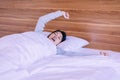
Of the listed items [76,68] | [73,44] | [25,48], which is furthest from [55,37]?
[76,68]

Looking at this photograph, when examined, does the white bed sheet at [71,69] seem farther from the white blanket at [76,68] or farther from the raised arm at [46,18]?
the raised arm at [46,18]

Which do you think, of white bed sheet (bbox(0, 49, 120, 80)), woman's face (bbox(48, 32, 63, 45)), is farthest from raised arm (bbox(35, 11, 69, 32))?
white bed sheet (bbox(0, 49, 120, 80))

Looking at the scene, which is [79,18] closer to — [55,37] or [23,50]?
[55,37]

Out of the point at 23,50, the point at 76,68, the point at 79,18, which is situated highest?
the point at 79,18

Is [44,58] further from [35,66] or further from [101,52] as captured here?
[101,52]

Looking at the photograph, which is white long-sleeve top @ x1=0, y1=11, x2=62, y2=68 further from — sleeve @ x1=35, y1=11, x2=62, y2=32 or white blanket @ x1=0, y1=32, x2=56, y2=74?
sleeve @ x1=35, y1=11, x2=62, y2=32

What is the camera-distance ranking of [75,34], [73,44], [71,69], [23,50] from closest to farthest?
[71,69] < [23,50] < [73,44] < [75,34]

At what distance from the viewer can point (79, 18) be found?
5.71 ft

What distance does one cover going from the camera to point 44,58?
4.90 ft

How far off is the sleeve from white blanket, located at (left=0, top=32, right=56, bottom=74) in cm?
18

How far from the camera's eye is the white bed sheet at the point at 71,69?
1201mm

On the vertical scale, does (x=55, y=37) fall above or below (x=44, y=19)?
below

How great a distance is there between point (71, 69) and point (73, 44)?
39 centimetres

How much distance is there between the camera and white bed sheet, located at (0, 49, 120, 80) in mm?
1201
